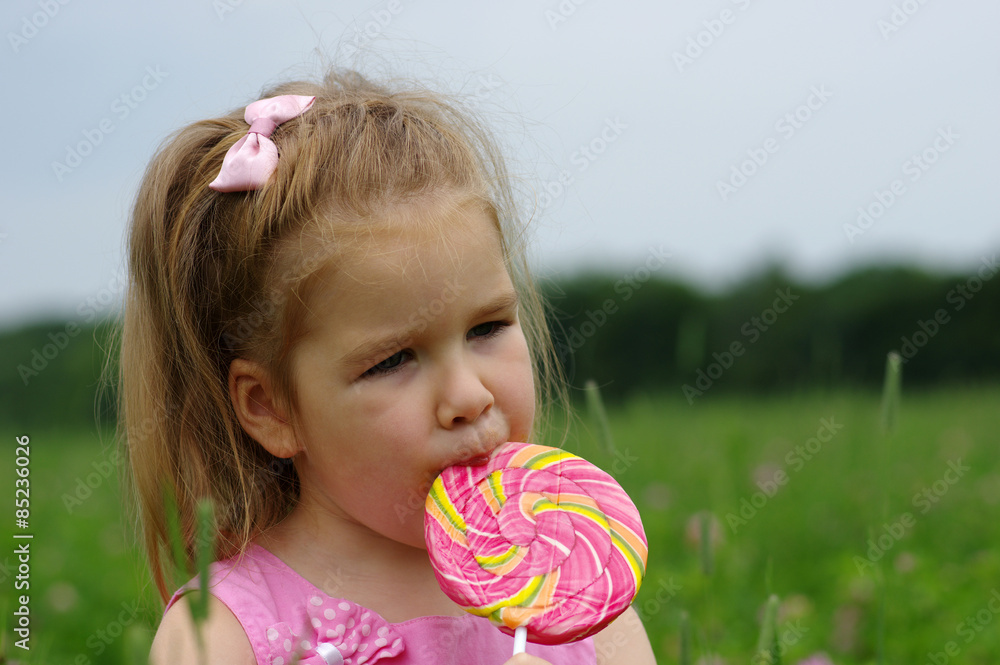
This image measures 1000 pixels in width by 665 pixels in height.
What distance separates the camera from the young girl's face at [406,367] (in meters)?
1.56

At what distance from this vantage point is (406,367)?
5.19 ft

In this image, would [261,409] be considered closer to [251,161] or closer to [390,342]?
[390,342]

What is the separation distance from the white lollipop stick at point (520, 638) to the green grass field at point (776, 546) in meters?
0.29

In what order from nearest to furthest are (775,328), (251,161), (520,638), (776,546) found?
1. (520,638)
2. (251,161)
3. (776,546)
4. (775,328)

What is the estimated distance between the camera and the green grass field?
102 inches

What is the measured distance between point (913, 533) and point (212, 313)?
2873mm

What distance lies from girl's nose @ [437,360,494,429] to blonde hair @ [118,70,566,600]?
0.28 m

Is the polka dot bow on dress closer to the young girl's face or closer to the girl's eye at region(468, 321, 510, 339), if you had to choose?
the young girl's face

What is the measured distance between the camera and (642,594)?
9.67 ft

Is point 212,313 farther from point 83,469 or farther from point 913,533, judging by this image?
point 83,469

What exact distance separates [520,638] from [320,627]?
1.32ft

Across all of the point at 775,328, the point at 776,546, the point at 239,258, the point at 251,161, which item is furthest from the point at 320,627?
the point at 775,328

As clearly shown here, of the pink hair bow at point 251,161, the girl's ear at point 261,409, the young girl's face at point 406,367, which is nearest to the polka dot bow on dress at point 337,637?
the young girl's face at point 406,367

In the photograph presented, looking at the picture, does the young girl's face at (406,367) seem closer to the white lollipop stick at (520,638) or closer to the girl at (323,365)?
the girl at (323,365)
